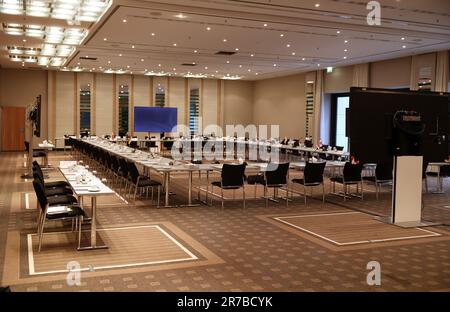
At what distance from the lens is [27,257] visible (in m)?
6.04

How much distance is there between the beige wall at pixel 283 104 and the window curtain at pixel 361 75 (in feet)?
13.5

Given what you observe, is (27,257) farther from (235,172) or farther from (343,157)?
(343,157)

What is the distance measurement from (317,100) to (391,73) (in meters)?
4.66

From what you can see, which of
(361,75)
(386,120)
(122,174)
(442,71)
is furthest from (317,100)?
(386,120)

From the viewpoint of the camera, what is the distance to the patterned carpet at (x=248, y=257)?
16.9 ft

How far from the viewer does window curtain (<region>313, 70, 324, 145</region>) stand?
22.2 meters

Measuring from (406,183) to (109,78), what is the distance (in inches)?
802

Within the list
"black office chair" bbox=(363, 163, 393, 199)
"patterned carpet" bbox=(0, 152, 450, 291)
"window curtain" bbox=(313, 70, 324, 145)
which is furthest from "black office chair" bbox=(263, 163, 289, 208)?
"window curtain" bbox=(313, 70, 324, 145)

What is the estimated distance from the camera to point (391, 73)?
717 inches

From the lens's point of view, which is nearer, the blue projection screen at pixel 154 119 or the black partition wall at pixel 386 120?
the black partition wall at pixel 386 120

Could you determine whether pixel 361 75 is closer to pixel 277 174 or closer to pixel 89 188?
pixel 277 174

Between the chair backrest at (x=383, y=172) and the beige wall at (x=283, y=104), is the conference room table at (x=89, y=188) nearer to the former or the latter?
the chair backrest at (x=383, y=172)

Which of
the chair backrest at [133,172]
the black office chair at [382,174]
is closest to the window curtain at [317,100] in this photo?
the black office chair at [382,174]

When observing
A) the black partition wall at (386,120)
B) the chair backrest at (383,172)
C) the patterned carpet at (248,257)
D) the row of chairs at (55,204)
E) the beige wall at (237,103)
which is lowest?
the patterned carpet at (248,257)
